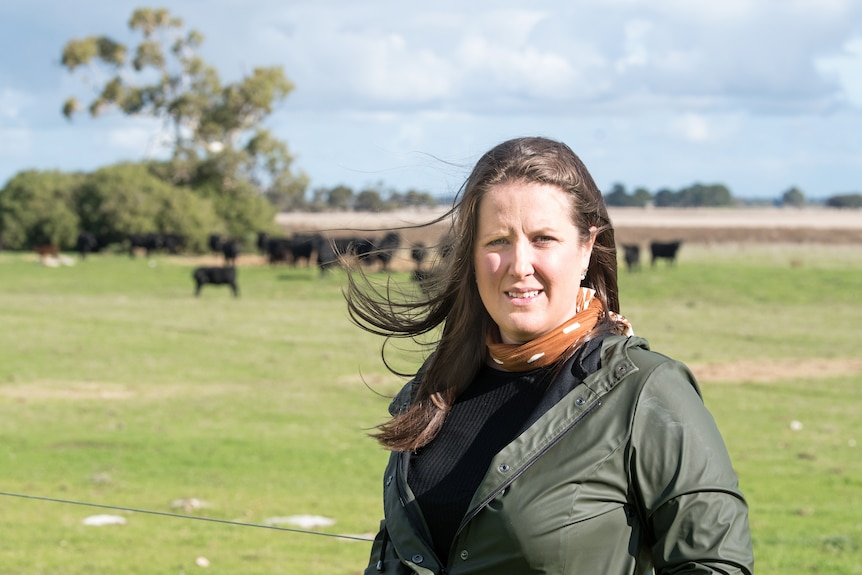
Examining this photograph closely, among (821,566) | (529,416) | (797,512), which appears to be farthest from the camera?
(797,512)

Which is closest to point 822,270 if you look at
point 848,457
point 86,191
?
point 848,457

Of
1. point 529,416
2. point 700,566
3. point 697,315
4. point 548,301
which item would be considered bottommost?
point 697,315

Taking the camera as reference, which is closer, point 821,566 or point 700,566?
point 700,566

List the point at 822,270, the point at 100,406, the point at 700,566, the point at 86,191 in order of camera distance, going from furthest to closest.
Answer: the point at 86,191
the point at 822,270
the point at 100,406
the point at 700,566

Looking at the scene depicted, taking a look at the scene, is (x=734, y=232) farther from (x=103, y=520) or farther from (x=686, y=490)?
(x=686, y=490)

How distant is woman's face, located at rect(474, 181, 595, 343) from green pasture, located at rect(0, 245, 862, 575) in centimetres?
49

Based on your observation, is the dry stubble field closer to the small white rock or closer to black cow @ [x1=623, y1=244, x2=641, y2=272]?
black cow @ [x1=623, y1=244, x2=641, y2=272]

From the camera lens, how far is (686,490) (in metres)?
2.09

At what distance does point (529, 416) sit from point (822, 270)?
41182 mm

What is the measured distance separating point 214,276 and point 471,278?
3292 cm

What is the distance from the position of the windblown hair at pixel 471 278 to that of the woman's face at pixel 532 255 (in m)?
0.03

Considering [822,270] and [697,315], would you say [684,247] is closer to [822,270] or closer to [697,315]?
[822,270]

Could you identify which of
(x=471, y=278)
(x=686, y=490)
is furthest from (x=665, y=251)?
(x=686, y=490)

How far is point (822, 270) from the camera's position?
41094 mm
